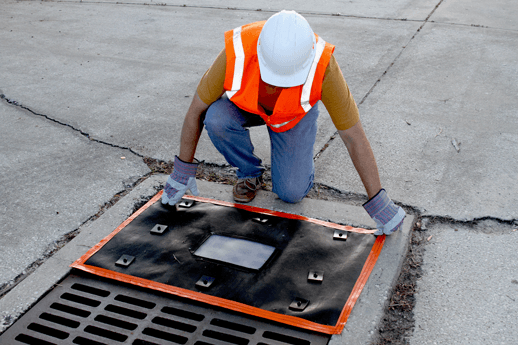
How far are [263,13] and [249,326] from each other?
4.49 meters

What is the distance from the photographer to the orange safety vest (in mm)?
1698

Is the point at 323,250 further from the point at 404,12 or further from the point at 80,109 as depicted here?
the point at 404,12

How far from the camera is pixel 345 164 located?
8.29 ft

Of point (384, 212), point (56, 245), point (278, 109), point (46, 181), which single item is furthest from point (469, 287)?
point (46, 181)

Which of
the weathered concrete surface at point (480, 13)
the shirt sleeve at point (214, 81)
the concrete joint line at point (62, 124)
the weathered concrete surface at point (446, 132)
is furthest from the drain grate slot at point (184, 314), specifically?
the weathered concrete surface at point (480, 13)

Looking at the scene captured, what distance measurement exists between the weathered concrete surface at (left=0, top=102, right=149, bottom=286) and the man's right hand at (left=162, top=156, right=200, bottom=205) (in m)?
0.37

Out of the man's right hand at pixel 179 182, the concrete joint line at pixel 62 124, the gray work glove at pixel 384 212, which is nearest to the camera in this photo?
the gray work glove at pixel 384 212

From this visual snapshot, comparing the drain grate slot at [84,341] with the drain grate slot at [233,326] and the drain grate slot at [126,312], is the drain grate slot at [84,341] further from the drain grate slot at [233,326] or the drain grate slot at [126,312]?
the drain grate slot at [233,326]

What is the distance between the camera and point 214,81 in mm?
1846

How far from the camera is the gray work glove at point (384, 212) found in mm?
1864

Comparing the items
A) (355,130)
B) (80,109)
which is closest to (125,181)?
(80,109)

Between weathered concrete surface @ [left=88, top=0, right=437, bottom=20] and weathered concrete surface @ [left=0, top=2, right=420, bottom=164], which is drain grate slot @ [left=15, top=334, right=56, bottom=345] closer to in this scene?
weathered concrete surface @ [left=0, top=2, right=420, bottom=164]

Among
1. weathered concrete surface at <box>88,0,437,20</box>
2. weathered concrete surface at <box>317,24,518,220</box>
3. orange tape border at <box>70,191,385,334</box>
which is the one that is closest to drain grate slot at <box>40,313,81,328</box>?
orange tape border at <box>70,191,385,334</box>

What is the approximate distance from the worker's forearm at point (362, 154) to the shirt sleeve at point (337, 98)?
0.03 meters
